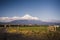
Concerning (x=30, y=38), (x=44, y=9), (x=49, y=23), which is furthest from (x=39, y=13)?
(x=30, y=38)

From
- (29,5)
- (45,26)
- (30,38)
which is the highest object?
(29,5)

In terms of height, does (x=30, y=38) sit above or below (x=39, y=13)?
below

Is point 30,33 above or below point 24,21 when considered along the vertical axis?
below

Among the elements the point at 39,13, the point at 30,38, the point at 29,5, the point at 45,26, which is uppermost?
the point at 29,5

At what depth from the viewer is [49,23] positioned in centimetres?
401

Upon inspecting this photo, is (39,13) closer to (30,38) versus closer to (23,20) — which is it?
(23,20)

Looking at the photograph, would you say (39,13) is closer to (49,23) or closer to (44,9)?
(44,9)

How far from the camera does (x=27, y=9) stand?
13.3 feet

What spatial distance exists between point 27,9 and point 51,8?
32.6 inches

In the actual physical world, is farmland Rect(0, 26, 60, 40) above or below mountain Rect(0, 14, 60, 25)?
below

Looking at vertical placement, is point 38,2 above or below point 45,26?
above

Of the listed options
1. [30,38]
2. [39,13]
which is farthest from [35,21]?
[30,38]

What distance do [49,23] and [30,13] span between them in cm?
73

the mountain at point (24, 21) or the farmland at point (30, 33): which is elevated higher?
the mountain at point (24, 21)
